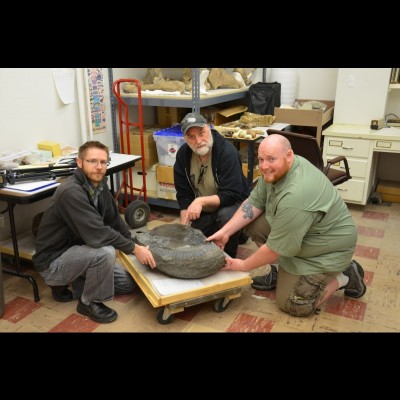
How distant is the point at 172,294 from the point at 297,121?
250 centimetres

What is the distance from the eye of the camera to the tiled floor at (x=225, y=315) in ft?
7.11

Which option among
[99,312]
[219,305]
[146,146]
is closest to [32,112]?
[146,146]

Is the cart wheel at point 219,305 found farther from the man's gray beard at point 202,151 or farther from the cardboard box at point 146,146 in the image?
the cardboard box at point 146,146

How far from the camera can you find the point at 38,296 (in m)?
2.42

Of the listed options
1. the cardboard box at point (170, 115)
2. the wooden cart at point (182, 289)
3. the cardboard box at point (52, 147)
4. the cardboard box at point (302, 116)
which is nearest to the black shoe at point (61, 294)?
the wooden cart at point (182, 289)

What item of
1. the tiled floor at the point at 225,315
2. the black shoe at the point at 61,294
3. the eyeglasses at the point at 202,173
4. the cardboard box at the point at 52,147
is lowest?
the tiled floor at the point at 225,315

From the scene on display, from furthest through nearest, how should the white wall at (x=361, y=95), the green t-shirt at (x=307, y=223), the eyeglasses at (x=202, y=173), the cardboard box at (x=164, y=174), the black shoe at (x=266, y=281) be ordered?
the white wall at (x=361, y=95) → the cardboard box at (x=164, y=174) → the eyeglasses at (x=202, y=173) → the black shoe at (x=266, y=281) → the green t-shirt at (x=307, y=223)

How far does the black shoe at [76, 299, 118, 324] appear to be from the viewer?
2.20 meters

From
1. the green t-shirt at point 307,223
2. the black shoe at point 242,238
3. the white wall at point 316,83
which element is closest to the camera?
the green t-shirt at point 307,223

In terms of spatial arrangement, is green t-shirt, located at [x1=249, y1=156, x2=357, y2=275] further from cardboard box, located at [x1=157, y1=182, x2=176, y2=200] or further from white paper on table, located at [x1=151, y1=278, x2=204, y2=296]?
cardboard box, located at [x1=157, y1=182, x2=176, y2=200]

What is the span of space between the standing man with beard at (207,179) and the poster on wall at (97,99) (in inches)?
46.5

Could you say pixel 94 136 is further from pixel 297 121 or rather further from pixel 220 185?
pixel 297 121

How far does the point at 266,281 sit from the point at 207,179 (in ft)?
2.43

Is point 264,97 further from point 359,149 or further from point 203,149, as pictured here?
point 203,149
